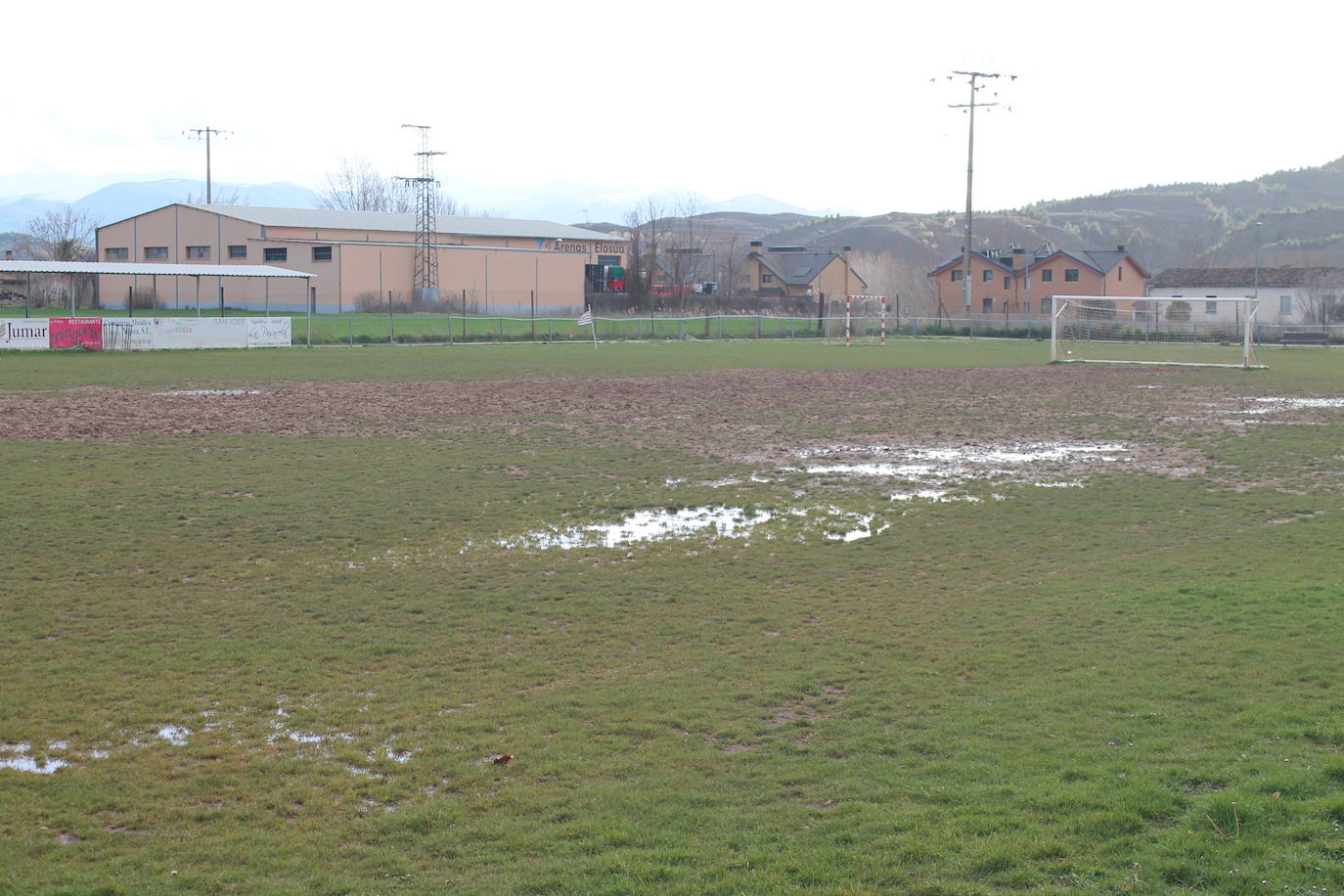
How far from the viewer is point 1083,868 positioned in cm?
499

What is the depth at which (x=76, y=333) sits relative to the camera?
4194cm

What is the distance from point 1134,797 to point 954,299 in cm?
10108

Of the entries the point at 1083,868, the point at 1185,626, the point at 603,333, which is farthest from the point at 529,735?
the point at 603,333

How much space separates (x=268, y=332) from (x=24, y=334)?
8658mm

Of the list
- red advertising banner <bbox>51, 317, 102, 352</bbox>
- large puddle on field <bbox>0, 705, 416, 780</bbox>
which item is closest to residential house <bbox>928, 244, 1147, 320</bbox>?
red advertising banner <bbox>51, 317, 102, 352</bbox>

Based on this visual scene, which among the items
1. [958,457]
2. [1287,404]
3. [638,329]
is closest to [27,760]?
[958,457]

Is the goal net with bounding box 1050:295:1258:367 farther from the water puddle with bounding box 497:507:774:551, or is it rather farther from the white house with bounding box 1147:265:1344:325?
the water puddle with bounding box 497:507:774:551

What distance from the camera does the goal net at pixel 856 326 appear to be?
5944cm

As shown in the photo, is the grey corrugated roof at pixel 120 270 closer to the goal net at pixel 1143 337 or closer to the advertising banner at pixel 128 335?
the advertising banner at pixel 128 335

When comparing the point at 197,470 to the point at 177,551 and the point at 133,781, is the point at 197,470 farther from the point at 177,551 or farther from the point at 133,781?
the point at 133,781

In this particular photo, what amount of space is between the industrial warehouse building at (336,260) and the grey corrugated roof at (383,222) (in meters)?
0.14

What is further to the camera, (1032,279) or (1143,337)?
(1032,279)

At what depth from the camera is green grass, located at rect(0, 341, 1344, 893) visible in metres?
5.23

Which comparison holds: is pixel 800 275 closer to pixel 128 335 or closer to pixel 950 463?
pixel 128 335
